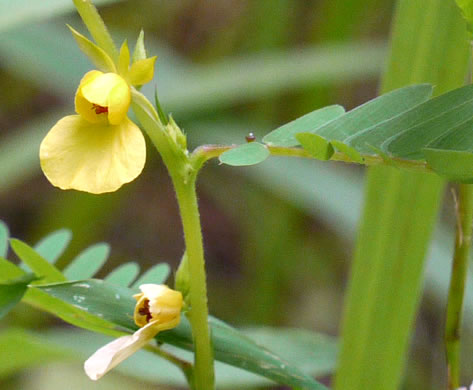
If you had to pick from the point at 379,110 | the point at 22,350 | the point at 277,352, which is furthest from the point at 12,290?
the point at 277,352

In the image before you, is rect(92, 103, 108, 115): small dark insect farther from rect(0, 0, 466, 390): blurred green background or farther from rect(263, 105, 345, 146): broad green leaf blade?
rect(0, 0, 466, 390): blurred green background

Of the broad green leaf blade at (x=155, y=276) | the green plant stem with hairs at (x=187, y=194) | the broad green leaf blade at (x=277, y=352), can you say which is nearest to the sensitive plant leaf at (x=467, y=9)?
the green plant stem with hairs at (x=187, y=194)

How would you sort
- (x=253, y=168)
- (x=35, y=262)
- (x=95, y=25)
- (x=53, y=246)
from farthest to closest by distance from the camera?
(x=253, y=168) < (x=53, y=246) < (x=35, y=262) < (x=95, y=25)

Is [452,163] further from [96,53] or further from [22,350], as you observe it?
[22,350]

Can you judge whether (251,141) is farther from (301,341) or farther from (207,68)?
(207,68)

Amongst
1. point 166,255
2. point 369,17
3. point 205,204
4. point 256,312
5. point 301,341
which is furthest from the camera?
point 205,204

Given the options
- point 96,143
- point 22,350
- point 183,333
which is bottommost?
point 22,350

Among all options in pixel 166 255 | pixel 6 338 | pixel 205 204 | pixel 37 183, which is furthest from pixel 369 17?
pixel 6 338
